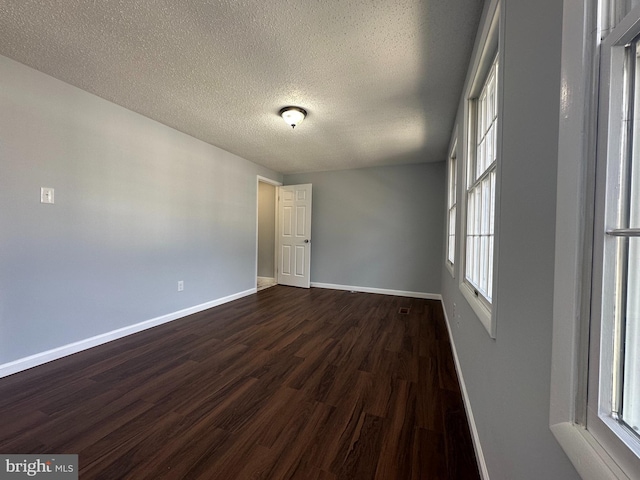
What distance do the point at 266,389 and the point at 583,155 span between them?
1956mm

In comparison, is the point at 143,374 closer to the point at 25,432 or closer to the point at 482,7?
the point at 25,432

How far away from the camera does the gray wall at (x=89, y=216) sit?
1.88 m

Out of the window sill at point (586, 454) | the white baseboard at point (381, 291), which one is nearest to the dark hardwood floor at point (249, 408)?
the window sill at point (586, 454)

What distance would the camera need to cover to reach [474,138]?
5.96ft

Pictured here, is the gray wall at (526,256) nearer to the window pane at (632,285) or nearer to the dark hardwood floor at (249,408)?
the window pane at (632,285)

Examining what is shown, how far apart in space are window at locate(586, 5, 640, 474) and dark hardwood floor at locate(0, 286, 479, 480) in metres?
1.05

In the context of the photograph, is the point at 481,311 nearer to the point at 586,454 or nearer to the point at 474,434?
the point at 474,434

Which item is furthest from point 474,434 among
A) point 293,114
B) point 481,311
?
point 293,114

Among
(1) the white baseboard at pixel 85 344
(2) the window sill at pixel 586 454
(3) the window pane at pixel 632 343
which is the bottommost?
(1) the white baseboard at pixel 85 344

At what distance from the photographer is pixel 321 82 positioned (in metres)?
2.04

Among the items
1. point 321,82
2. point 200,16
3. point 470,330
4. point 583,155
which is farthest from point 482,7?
point 470,330

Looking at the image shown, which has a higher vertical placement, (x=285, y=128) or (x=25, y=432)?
(x=285, y=128)

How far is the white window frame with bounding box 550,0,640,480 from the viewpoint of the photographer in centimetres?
44

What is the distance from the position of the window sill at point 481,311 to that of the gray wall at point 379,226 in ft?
8.59
